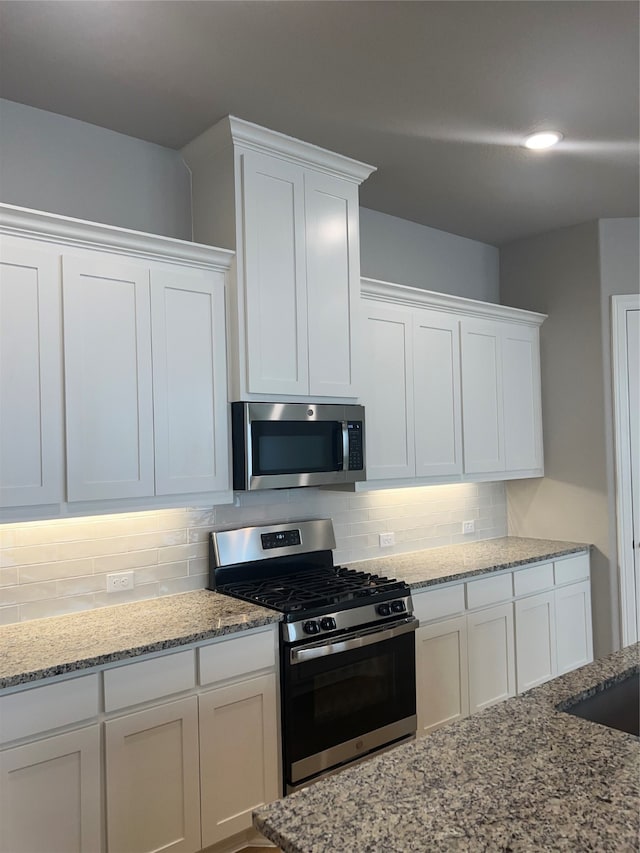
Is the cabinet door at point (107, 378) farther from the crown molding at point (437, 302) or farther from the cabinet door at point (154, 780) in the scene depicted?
the crown molding at point (437, 302)

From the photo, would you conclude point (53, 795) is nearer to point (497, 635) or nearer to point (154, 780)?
point (154, 780)

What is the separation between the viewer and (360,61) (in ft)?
7.40

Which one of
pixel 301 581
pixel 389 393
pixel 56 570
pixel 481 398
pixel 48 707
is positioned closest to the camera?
pixel 48 707

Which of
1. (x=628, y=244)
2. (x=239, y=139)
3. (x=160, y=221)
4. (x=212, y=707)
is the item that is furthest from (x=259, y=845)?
→ (x=628, y=244)

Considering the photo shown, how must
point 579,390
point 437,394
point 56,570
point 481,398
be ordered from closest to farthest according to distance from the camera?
1. point 56,570
2. point 437,394
3. point 481,398
4. point 579,390

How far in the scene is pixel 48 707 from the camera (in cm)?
193

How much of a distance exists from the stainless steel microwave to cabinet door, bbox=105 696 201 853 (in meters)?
0.93

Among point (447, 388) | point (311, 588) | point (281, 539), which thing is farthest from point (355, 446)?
point (447, 388)

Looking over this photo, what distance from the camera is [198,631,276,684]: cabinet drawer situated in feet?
7.48

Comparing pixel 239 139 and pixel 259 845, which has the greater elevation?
pixel 239 139

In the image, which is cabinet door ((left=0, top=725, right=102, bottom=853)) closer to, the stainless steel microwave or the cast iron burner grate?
the cast iron burner grate

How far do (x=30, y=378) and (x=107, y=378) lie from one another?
271 millimetres

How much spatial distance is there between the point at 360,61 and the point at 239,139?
641 millimetres

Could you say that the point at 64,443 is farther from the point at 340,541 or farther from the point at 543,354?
the point at 543,354
